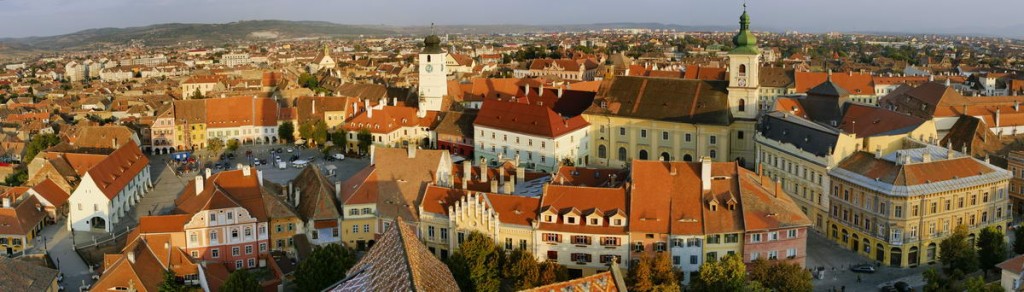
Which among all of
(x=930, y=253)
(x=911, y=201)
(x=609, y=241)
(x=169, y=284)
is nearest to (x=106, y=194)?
(x=169, y=284)

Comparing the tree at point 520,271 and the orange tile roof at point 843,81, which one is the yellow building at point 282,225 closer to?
the tree at point 520,271

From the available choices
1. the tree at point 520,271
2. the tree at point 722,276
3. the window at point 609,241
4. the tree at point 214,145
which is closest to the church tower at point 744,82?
the window at point 609,241

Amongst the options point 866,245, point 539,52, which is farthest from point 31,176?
point 539,52

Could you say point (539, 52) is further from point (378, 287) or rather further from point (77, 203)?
point (378, 287)

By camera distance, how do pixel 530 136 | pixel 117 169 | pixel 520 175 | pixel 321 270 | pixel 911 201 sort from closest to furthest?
1. pixel 321 270
2. pixel 911 201
3. pixel 520 175
4. pixel 117 169
5. pixel 530 136

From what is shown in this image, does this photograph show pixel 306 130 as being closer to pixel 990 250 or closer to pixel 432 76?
pixel 432 76

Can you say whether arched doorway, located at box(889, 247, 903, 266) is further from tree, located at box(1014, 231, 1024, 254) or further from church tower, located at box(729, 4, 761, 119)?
church tower, located at box(729, 4, 761, 119)

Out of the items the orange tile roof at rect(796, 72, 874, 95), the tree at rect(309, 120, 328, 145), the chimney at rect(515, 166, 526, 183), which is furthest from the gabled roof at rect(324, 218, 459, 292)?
the orange tile roof at rect(796, 72, 874, 95)
